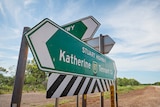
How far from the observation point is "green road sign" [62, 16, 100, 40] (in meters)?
1.87

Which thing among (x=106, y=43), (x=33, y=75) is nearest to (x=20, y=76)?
(x=106, y=43)

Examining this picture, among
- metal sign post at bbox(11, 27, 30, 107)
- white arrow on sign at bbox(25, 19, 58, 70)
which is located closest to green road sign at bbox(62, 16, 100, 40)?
white arrow on sign at bbox(25, 19, 58, 70)

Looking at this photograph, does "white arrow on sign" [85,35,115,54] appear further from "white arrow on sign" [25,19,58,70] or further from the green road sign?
"white arrow on sign" [25,19,58,70]

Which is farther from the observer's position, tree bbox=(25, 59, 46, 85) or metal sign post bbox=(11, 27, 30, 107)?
tree bbox=(25, 59, 46, 85)

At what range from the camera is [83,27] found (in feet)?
6.61

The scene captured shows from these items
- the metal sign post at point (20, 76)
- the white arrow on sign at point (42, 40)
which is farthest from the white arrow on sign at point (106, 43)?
the metal sign post at point (20, 76)

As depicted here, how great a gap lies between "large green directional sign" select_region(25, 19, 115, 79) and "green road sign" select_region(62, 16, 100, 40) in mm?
206

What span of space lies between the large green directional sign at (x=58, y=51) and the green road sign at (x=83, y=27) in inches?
8.1

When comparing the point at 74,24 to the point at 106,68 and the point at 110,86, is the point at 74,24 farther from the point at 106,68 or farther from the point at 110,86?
the point at 110,86

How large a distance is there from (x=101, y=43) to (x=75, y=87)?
1521 millimetres

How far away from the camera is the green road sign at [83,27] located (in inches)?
73.5

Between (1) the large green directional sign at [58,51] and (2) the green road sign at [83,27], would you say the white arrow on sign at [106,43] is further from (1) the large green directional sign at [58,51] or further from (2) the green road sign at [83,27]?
(1) the large green directional sign at [58,51]

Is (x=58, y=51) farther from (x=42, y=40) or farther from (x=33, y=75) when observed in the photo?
(x=33, y=75)

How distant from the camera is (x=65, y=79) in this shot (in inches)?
60.2
